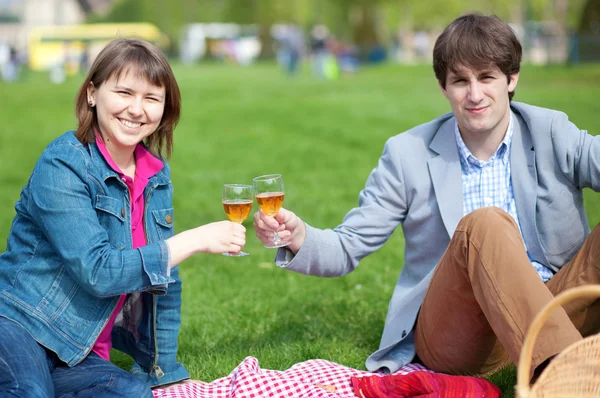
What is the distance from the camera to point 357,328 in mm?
5062

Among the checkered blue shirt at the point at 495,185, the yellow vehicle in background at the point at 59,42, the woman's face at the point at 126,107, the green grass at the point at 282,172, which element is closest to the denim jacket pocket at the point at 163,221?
the woman's face at the point at 126,107

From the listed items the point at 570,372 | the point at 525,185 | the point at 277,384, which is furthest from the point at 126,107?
the point at 570,372

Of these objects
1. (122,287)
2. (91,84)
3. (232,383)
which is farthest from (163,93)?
(232,383)

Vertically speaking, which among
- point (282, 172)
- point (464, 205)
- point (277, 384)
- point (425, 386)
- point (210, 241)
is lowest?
point (282, 172)

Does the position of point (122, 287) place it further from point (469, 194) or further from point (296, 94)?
point (296, 94)

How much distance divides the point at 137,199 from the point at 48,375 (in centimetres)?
93

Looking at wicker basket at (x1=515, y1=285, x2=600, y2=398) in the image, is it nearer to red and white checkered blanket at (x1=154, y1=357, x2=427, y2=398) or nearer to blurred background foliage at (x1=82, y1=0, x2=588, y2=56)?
red and white checkered blanket at (x1=154, y1=357, x2=427, y2=398)

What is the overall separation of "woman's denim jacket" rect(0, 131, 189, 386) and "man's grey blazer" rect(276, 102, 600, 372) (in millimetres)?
842

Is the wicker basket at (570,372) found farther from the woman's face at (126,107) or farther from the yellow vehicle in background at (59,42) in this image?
the yellow vehicle in background at (59,42)

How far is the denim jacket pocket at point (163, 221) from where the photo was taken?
12.6ft

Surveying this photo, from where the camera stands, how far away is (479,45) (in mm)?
3793

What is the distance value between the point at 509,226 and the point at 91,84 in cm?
196

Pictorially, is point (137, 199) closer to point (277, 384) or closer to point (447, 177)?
point (277, 384)

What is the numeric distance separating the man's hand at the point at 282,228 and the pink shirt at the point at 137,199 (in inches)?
21.8
